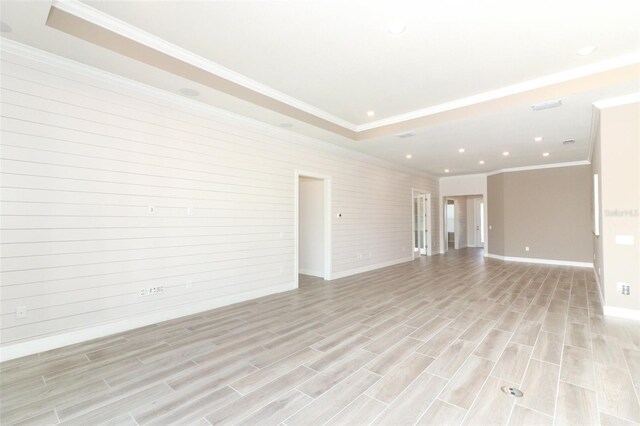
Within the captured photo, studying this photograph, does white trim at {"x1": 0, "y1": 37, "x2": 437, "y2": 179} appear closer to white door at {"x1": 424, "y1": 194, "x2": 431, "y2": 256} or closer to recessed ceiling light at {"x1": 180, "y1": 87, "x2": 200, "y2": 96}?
recessed ceiling light at {"x1": 180, "y1": 87, "x2": 200, "y2": 96}

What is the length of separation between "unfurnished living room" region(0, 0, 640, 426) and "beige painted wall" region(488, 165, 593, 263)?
3.08m

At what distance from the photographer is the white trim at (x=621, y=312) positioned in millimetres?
3842

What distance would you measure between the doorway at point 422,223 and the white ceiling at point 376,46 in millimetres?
5446

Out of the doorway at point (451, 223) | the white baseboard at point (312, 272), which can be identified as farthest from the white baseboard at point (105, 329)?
the doorway at point (451, 223)

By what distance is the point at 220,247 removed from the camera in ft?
14.4

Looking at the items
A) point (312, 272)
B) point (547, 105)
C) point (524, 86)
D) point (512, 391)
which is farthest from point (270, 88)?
point (512, 391)

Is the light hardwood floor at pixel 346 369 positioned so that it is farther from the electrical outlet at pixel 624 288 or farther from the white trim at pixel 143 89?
the white trim at pixel 143 89

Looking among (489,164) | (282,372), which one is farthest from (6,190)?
(489,164)

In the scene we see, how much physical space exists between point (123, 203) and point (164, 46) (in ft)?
6.19

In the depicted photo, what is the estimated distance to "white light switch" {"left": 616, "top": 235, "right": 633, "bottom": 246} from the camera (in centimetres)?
387

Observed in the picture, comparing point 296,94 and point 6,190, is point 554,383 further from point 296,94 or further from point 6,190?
point 6,190

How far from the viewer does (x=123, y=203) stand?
3.43m

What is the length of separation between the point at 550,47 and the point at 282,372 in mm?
4414

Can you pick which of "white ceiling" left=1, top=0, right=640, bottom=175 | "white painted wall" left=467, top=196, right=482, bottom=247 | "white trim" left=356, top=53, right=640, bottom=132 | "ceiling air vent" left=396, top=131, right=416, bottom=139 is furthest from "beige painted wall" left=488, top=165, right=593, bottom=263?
"white trim" left=356, top=53, right=640, bottom=132
